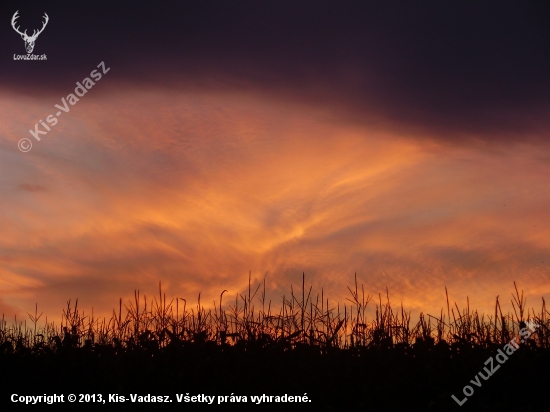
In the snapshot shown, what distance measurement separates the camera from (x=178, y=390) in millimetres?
7836

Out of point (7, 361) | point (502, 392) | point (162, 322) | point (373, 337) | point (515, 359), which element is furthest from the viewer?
point (162, 322)

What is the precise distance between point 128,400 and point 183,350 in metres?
1.40

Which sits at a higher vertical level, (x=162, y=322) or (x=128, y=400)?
(x=162, y=322)

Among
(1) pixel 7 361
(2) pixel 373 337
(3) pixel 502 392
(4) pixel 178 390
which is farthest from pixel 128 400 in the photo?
(3) pixel 502 392

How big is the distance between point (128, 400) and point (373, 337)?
424cm

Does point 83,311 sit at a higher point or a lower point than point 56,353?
higher

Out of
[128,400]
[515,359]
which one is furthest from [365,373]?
[128,400]

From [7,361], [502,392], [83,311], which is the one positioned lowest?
[502,392]

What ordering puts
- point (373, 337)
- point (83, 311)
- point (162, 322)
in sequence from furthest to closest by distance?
point (83, 311)
point (162, 322)
point (373, 337)

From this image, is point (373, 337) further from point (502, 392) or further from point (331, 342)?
point (502, 392)

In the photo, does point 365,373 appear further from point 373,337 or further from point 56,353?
point 56,353

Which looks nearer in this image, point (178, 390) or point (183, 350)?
point (178, 390)

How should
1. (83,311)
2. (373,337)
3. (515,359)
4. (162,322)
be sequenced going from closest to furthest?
(515,359), (373,337), (162,322), (83,311)

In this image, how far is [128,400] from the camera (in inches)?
302
